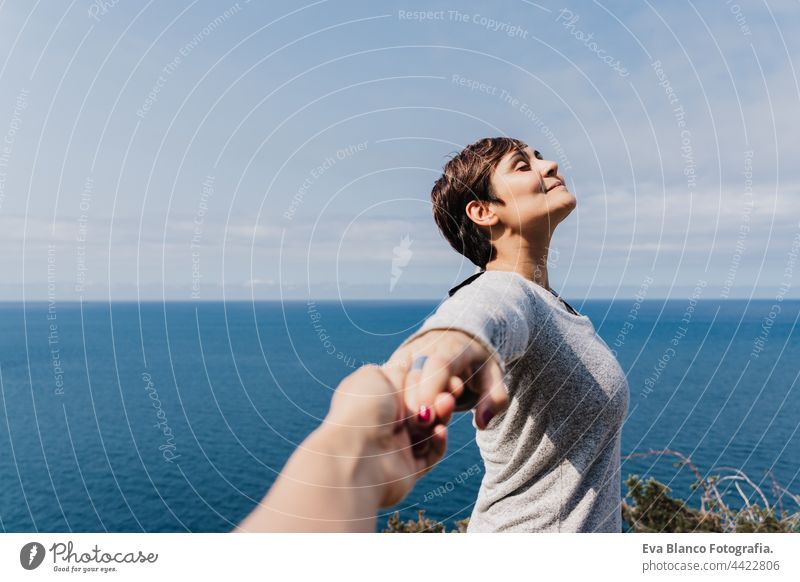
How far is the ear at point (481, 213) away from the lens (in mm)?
2051

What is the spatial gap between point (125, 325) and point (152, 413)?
105 feet

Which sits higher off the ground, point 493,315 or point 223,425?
point 493,315

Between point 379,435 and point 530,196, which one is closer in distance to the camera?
point 379,435

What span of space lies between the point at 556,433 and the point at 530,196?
2.44 feet

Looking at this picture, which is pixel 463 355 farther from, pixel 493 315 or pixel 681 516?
pixel 681 516

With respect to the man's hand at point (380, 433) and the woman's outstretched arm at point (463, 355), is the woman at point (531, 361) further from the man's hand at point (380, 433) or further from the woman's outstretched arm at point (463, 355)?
the man's hand at point (380, 433)

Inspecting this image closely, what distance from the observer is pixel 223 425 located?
3734cm

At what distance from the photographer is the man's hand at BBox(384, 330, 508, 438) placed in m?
1.20

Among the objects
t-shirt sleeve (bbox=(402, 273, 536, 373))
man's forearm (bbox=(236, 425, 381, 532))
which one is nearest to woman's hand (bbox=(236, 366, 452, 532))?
man's forearm (bbox=(236, 425, 381, 532))

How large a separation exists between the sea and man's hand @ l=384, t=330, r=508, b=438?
12.6m

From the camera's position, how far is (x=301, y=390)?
44031 mm

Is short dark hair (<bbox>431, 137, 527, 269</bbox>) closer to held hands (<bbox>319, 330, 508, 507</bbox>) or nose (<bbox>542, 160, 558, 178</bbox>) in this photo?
nose (<bbox>542, 160, 558, 178</bbox>)

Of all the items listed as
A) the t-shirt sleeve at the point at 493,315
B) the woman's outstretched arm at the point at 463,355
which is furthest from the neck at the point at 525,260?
the woman's outstretched arm at the point at 463,355

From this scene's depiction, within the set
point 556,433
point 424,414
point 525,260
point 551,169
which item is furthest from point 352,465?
point 551,169
